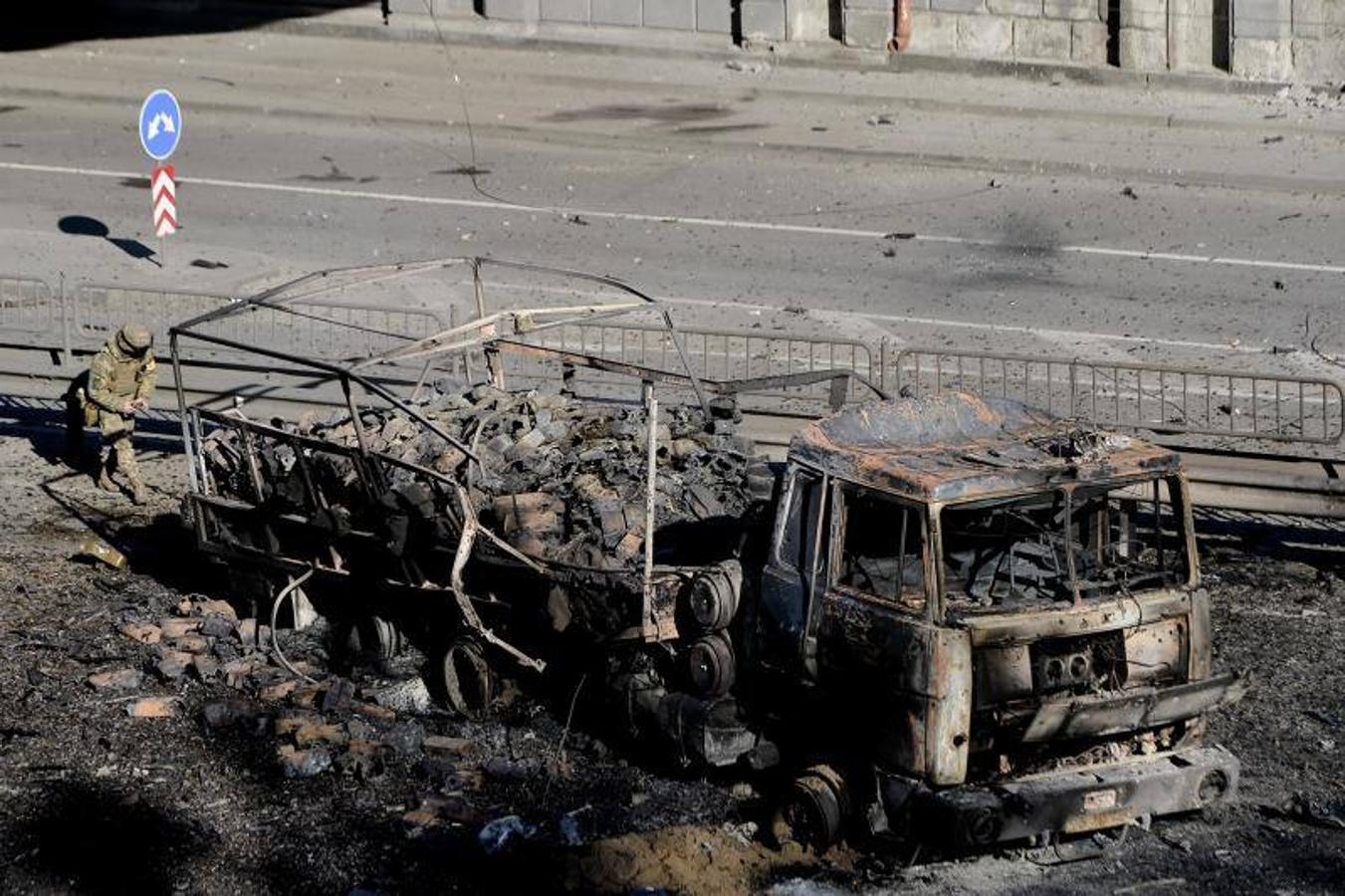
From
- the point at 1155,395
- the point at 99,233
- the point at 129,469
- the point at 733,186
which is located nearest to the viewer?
the point at 129,469

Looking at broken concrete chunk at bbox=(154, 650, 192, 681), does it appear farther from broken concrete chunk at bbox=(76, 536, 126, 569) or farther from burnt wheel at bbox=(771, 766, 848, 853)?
burnt wheel at bbox=(771, 766, 848, 853)

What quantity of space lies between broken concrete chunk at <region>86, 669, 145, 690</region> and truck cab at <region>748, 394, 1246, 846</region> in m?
3.69

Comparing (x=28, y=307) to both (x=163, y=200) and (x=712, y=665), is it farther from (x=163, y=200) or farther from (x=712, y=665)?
(x=712, y=665)

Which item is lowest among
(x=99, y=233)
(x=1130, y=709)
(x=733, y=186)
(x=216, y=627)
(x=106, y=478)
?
(x=216, y=627)

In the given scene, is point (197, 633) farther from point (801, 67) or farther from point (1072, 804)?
point (801, 67)

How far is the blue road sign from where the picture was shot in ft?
63.2

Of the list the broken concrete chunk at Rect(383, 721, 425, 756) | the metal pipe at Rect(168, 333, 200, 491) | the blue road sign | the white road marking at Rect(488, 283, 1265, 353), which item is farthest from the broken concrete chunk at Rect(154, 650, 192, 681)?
the blue road sign

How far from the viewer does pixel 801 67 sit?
25219mm

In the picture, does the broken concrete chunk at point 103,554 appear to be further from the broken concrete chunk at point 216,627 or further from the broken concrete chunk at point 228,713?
the broken concrete chunk at point 228,713

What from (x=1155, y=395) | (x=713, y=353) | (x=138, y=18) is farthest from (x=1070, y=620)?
(x=138, y=18)

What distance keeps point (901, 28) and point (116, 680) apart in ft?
52.6

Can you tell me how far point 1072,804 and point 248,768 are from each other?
4.12 meters

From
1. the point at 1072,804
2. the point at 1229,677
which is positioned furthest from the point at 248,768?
the point at 1229,677

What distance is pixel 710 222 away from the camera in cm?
2058
